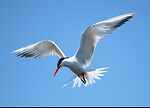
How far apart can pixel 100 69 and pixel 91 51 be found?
53 cm

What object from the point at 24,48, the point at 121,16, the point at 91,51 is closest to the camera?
the point at 121,16

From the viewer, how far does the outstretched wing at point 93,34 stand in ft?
32.9

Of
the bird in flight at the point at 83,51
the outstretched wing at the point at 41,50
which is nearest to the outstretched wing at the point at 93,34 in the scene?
the bird in flight at the point at 83,51

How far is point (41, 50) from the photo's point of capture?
11695 mm

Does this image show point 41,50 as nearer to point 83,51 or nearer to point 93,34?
point 83,51

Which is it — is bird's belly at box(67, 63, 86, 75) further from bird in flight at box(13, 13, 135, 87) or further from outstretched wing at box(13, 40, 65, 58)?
outstretched wing at box(13, 40, 65, 58)

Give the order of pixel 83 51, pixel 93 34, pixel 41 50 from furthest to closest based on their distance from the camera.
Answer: pixel 41 50 → pixel 83 51 → pixel 93 34

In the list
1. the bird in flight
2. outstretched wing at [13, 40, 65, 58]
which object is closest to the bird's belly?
the bird in flight

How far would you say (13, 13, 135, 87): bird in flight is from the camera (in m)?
10.2

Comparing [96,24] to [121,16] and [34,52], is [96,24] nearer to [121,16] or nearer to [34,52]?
[121,16]

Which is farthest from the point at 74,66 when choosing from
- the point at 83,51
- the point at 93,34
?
the point at 93,34

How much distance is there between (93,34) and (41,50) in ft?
6.23

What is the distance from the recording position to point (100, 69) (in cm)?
1096

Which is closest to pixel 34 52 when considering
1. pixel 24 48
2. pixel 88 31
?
pixel 24 48
